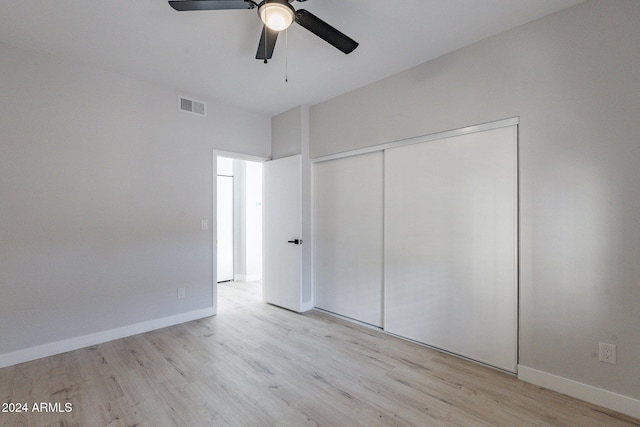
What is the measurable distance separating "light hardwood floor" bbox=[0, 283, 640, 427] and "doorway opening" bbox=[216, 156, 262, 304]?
99.7 inches

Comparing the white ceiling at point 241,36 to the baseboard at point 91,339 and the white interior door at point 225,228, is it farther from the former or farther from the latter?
the baseboard at point 91,339

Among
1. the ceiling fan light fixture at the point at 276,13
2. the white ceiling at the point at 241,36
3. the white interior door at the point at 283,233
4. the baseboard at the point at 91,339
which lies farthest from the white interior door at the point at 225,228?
the ceiling fan light fixture at the point at 276,13

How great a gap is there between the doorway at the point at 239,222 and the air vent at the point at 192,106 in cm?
190

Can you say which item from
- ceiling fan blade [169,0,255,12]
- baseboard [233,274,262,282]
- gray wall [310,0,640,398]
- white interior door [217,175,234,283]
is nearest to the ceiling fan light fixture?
ceiling fan blade [169,0,255,12]

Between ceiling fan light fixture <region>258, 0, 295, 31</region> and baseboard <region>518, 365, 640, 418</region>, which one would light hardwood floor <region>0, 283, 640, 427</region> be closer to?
baseboard <region>518, 365, 640, 418</region>

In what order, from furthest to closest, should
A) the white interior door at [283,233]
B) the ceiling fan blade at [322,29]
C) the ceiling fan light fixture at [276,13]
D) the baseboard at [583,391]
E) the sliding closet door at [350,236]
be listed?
1. the white interior door at [283,233]
2. the sliding closet door at [350,236]
3. the baseboard at [583,391]
4. the ceiling fan blade at [322,29]
5. the ceiling fan light fixture at [276,13]

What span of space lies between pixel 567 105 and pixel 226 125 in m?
3.60

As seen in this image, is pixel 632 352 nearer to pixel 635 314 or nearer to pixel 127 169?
pixel 635 314

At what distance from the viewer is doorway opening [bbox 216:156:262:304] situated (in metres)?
5.58

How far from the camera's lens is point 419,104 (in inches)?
114

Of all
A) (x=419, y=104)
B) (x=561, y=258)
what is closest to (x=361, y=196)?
(x=419, y=104)

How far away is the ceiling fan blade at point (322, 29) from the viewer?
1765 millimetres

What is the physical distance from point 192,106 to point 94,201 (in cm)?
156

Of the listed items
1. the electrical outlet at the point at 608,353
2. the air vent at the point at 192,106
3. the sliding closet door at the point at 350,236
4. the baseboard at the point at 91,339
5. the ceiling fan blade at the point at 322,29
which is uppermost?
the air vent at the point at 192,106
